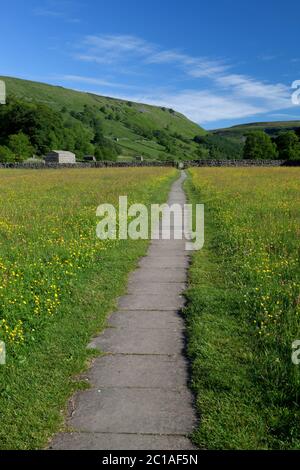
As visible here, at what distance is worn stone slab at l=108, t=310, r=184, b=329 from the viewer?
7.30 metres

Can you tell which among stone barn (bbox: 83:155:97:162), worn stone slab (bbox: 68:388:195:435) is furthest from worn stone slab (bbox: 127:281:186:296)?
stone barn (bbox: 83:155:97:162)

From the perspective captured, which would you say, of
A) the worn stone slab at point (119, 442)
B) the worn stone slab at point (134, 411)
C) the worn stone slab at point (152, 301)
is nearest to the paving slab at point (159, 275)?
the worn stone slab at point (152, 301)

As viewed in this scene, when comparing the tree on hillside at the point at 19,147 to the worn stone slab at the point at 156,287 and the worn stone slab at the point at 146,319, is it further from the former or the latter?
the worn stone slab at the point at 146,319

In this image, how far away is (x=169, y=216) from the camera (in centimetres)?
1953

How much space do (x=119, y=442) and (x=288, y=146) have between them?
13576 cm

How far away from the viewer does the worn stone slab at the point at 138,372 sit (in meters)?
5.46

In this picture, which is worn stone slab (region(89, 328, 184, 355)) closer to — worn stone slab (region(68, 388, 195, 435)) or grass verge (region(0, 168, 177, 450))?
grass verge (region(0, 168, 177, 450))

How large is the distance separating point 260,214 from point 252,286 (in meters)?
10.1

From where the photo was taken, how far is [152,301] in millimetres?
8492

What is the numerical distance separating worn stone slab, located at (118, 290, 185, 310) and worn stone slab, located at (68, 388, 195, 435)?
290 centimetres

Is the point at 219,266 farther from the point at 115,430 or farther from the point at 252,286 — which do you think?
the point at 115,430

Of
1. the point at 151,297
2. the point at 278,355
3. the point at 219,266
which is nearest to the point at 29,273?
the point at 151,297

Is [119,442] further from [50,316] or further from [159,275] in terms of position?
[159,275]

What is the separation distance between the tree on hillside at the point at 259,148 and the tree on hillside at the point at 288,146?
3101mm
